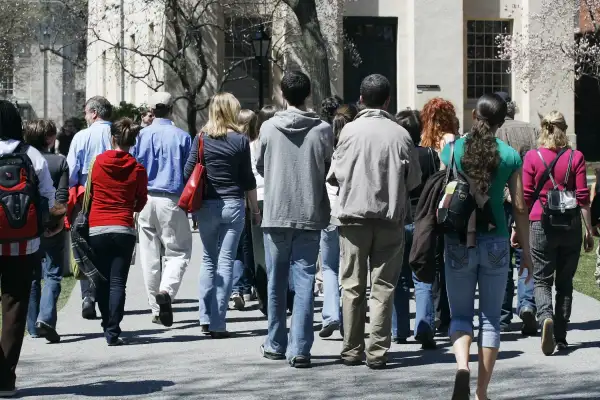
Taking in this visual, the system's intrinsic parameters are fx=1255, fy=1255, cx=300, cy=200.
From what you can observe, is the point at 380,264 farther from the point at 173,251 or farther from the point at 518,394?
the point at 173,251

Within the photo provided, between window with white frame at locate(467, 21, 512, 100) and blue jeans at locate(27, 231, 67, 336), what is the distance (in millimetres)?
27169

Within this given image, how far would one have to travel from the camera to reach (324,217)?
9195 millimetres

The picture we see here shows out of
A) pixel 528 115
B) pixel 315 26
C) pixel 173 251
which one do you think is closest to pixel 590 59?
pixel 528 115

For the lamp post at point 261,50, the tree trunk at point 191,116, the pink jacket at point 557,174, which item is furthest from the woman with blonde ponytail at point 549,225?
the tree trunk at point 191,116

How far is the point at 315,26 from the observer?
76.5ft

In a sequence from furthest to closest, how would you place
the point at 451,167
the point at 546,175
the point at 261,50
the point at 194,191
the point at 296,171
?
1. the point at 261,50
2. the point at 194,191
3. the point at 546,175
4. the point at 296,171
5. the point at 451,167

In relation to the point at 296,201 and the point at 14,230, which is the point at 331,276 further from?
the point at 14,230

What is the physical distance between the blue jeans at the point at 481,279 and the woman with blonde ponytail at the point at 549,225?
211 cm

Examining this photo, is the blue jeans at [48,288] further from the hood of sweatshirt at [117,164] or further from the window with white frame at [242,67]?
the window with white frame at [242,67]

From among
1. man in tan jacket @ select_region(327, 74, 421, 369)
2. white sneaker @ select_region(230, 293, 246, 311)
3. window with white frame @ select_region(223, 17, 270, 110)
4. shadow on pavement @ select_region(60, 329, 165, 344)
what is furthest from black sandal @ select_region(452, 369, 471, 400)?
window with white frame @ select_region(223, 17, 270, 110)

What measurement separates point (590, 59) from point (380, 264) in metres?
30.0

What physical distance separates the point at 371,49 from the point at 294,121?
27380 millimetres

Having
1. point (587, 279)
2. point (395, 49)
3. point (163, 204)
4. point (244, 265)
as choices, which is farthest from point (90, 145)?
point (395, 49)

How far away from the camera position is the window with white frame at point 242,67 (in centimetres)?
3412
